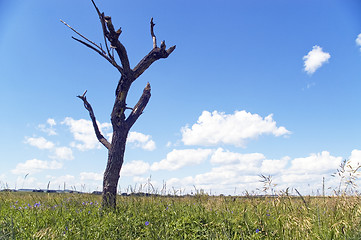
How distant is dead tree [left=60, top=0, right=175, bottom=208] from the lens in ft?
26.2

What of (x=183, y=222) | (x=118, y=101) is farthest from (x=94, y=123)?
(x=183, y=222)

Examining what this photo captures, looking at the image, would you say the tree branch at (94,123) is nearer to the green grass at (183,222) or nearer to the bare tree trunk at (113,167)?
the bare tree trunk at (113,167)

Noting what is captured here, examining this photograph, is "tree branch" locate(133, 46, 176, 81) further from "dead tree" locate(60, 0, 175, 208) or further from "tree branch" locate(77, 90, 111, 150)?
"tree branch" locate(77, 90, 111, 150)

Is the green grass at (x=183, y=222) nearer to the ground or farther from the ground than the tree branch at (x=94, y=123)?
nearer to the ground

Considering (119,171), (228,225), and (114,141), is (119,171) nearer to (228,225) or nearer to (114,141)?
(114,141)

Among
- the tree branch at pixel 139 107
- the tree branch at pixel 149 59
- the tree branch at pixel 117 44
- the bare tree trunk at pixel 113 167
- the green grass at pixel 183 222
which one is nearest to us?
the green grass at pixel 183 222

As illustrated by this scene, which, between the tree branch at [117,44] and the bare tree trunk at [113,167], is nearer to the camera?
the bare tree trunk at [113,167]

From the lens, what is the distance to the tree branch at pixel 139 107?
28.1ft

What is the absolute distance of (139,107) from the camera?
9.02m

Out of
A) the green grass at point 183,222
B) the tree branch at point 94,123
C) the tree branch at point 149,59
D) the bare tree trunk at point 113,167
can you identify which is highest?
the tree branch at point 149,59

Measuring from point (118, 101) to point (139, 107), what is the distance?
0.73 metres

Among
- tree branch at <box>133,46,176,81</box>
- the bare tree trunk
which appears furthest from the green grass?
tree branch at <box>133,46,176,81</box>

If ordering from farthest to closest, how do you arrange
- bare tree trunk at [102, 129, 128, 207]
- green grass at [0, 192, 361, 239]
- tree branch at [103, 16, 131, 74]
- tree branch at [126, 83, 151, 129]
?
tree branch at [126, 83, 151, 129] → tree branch at [103, 16, 131, 74] → bare tree trunk at [102, 129, 128, 207] → green grass at [0, 192, 361, 239]

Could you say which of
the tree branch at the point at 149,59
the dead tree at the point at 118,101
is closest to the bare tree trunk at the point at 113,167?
the dead tree at the point at 118,101
